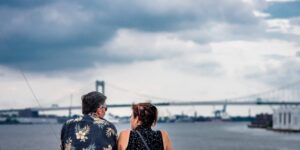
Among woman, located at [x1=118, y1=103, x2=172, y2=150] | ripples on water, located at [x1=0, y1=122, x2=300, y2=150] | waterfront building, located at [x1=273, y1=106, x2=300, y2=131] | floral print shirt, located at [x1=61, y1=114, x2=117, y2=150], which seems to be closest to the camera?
floral print shirt, located at [x1=61, y1=114, x2=117, y2=150]

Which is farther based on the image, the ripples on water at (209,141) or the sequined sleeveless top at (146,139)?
the ripples on water at (209,141)

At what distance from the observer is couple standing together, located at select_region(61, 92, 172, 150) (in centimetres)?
331

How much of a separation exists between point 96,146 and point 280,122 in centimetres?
9920

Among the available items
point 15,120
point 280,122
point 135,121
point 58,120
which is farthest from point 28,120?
point 135,121

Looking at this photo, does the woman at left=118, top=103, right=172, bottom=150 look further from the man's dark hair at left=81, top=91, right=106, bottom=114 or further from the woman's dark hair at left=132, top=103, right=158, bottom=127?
the man's dark hair at left=81, top=91, right=106, bottom=114

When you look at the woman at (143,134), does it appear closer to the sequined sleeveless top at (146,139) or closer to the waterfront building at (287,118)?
the sequined sleeveless top at (146,139)

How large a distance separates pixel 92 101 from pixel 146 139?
0.40 metres

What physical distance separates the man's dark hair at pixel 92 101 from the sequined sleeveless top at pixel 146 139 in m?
0.27

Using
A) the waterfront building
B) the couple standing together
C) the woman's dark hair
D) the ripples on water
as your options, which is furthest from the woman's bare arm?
the waterfront building

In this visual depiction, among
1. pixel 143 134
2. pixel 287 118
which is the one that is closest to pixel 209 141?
pixel 287 118

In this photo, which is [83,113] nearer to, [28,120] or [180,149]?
[180,149]

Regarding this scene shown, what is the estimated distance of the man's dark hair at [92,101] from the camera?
338 centimetres

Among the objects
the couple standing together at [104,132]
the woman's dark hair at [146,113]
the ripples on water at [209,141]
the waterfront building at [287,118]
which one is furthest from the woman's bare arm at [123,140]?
the waterfront building at [287,118]

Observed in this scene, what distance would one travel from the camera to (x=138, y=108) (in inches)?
136
